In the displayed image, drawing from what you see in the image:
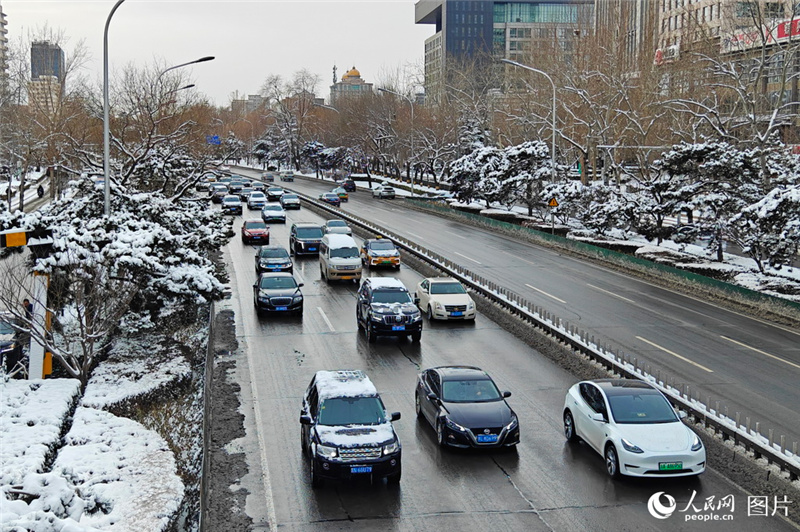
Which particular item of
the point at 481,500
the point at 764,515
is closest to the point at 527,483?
the point at 481,500

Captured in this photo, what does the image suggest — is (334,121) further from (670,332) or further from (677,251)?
(670,332)

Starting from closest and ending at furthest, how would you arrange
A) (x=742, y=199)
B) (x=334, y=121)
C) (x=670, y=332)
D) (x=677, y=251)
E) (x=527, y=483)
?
(x=527, y=483) → (x=670, y=332) → (x=742, y=199) → (x=677, y=251) → (x=334, y=121)

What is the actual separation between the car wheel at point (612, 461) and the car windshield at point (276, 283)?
16844 millimetres

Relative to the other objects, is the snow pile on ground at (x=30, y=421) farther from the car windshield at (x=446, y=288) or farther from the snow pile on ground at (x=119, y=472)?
the car windshield at (x=446, y=288)

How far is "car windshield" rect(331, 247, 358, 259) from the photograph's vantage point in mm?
37000

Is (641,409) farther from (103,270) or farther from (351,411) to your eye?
(103,270)

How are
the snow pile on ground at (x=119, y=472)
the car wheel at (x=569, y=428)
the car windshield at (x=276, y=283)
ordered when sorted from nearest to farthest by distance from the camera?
1. the snow pile on ground at (x=119, y=472)
2. the car wheel at (x=569, y=428)
3. the car windshield at (x=276, y=283)

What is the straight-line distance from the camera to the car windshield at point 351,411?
51.6ft

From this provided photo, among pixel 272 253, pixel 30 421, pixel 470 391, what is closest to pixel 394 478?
pixel 470 391

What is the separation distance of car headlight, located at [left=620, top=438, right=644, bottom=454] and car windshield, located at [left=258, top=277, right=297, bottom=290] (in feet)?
56.7

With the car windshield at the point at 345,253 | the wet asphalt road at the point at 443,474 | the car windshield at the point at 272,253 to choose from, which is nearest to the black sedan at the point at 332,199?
the car windshield at the point at 272,253

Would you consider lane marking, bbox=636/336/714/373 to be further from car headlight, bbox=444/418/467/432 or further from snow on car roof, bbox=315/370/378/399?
snow on car roof, bbox=315/370/378/399

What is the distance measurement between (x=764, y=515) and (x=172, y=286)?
1815 centimetres

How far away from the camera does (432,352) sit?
25.4 meters
